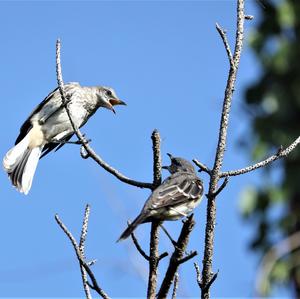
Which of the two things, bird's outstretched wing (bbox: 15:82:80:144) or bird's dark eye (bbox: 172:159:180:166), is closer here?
bird's dark eye (bbox: 172:159:180:166)

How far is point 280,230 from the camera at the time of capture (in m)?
10.9

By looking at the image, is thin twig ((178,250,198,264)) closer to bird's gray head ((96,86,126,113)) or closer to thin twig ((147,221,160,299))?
thin twig ((147,221,160,299))

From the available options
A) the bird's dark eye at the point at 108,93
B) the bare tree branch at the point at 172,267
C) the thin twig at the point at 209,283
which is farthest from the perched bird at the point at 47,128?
the thin twig at the point at 209,283

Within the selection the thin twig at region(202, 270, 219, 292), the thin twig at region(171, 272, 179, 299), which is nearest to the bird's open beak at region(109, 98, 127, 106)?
the thin twig at region(171, 272, 179, 299)

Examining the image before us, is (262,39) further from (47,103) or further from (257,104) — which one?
(47,103)

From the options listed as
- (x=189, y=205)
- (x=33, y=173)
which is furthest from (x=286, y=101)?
(x=189, y=205)

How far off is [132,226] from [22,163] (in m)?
3.20

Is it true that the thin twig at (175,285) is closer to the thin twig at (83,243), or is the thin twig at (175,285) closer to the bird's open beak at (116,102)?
the thin twig at (83,243)

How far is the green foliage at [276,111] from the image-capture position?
40.3 ft

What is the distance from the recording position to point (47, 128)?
808cm

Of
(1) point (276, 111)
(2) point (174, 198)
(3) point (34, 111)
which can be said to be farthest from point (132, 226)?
(1) point (276, 111)

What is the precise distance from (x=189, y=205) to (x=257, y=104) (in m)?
9.93

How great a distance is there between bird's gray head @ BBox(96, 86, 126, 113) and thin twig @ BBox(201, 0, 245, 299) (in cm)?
428

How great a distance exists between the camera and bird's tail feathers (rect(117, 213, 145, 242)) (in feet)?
15.3
